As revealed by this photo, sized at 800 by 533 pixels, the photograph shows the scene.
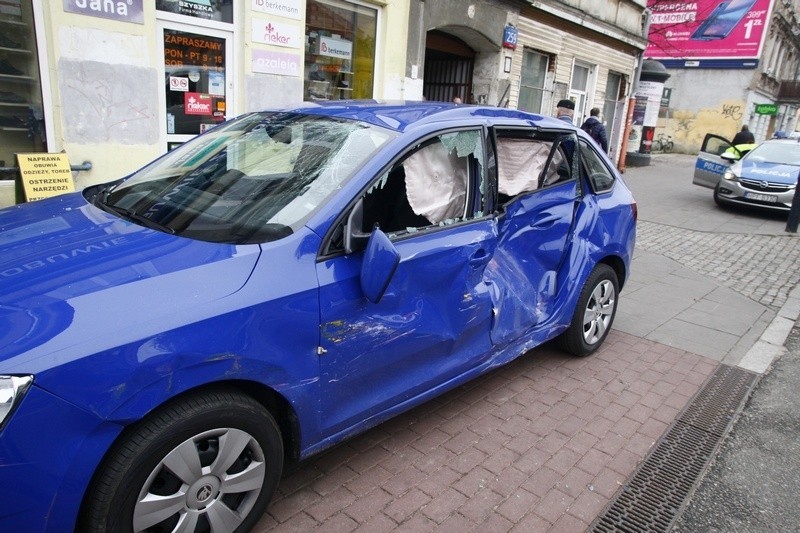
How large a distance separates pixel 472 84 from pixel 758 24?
25.8 m

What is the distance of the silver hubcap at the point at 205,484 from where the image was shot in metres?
1.98

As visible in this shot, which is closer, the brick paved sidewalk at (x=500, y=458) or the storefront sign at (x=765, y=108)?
the brick paved sidewalk at (x=500, y=458)

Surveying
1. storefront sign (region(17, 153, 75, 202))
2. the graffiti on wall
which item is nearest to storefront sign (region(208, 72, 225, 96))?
storefront sign (region(17, 153, 75, 202))

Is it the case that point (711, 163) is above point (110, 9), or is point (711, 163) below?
below

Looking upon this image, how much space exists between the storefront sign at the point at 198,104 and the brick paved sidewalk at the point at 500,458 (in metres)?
5.15

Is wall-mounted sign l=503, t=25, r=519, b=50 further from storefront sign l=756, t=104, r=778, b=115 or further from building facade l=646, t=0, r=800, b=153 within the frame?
storefront sign l=756, t=104, r=778, b=115

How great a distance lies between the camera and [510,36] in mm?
11781

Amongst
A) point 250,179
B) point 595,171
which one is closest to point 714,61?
point 595,171

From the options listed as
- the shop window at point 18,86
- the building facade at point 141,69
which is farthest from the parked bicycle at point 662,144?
the shop window at point 18,86

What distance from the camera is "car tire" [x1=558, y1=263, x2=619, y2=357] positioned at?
13.8ft

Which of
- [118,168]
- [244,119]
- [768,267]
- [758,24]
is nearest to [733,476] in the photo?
[244,119]

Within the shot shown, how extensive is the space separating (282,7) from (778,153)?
10.4 m

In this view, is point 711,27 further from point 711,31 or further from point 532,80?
point 532,80

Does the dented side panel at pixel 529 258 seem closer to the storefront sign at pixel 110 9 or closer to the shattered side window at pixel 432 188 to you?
the shattered side window at pixel 432 188
